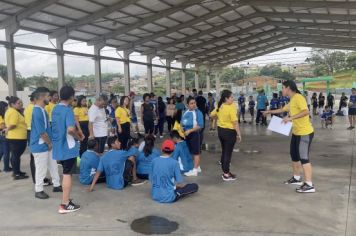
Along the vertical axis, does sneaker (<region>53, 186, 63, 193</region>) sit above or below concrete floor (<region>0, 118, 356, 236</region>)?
above

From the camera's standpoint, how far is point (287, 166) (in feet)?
21.5

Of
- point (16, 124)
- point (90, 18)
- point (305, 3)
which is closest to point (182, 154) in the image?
point (16, 124)

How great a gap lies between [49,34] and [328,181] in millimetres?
11489

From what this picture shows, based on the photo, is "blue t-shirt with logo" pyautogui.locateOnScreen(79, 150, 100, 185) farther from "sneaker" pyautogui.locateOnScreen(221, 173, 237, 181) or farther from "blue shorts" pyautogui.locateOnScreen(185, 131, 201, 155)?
"sneaker" pyautogui.locateOnScreen(221, 173, 237, 181)

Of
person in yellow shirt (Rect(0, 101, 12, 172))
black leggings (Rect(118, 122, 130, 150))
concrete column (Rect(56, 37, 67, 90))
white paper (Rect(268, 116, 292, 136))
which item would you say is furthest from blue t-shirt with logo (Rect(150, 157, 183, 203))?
concrete column (Rect(56, 37, 67, 90))

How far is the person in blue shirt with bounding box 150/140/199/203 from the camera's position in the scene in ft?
14.5

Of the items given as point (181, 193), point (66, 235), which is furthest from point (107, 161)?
point (66, 235)

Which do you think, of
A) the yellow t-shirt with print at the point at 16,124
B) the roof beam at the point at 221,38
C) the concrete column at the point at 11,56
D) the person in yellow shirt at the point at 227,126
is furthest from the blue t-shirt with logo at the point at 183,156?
the roof beam at the point at 221,38

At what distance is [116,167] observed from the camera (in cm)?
515

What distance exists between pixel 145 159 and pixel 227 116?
148 centimetres

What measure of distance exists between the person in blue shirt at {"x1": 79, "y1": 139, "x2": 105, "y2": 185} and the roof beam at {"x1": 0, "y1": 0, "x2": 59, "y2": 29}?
6797 mm

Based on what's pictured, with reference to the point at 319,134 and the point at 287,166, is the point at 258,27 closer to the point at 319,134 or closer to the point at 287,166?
the point at 319,134

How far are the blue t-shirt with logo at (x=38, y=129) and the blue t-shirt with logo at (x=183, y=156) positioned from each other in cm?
219

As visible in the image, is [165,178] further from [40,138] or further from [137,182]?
[40,138]
